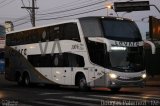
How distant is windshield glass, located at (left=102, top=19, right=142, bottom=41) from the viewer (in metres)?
26.2

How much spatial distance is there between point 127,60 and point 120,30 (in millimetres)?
1712

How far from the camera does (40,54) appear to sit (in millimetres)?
32500

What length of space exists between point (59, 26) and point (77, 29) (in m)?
2.40

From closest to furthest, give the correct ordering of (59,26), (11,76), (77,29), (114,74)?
(114,74), (77,29), (59,26), (11,76)

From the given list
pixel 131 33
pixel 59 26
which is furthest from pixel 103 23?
pixel 59 26

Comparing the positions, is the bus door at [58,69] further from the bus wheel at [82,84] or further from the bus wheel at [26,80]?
the bus wheel at [26,80]

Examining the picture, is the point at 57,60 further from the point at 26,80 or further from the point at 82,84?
the point at 26,80

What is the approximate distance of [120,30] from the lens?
2650cm

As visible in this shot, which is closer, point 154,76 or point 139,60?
point 139,60

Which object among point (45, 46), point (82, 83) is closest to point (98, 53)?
point (82, 83)

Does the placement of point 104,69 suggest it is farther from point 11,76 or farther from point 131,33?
point 11,76

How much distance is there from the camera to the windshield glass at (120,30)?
26.2 meters

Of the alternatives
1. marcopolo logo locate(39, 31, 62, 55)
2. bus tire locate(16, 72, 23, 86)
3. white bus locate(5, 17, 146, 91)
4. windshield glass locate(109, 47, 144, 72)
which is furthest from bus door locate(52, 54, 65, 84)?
bus tire locate(16, 72, 23, 86)

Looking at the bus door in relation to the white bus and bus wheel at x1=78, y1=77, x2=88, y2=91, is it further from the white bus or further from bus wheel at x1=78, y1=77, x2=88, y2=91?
bus wheel at x1=78, y1=77, x2=88, y2=91
